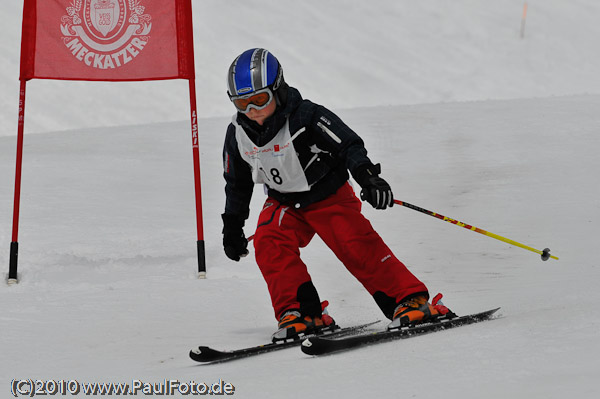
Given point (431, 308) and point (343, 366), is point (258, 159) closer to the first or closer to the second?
point (431, 308)

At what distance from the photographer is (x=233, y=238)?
485cm

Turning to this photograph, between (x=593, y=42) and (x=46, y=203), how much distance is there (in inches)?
799

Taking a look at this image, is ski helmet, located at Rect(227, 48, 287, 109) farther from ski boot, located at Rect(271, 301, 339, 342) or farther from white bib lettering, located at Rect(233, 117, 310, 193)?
ski boot, located at Rect(271, 301, 339, 342)

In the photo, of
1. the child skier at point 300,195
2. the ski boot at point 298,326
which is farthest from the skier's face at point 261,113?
the ski boot at point 298,326

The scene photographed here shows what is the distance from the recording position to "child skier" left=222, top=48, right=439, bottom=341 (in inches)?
171

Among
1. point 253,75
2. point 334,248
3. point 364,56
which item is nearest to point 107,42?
point 253,75

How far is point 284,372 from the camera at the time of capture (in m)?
3.27

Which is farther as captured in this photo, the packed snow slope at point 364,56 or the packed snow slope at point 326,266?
the packed snow slope at point 364,56

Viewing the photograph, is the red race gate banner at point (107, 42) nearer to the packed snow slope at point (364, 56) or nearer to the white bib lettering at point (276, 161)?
the white bib lettering at point (276, 161)

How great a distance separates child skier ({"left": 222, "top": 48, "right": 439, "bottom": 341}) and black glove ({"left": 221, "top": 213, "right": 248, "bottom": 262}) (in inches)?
11.0

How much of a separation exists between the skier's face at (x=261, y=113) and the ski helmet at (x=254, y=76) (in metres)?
0.04

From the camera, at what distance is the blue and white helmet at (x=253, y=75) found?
4297 millimetres

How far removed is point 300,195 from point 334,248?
1.11ft

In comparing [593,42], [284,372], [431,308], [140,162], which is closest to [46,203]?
[140,162]
